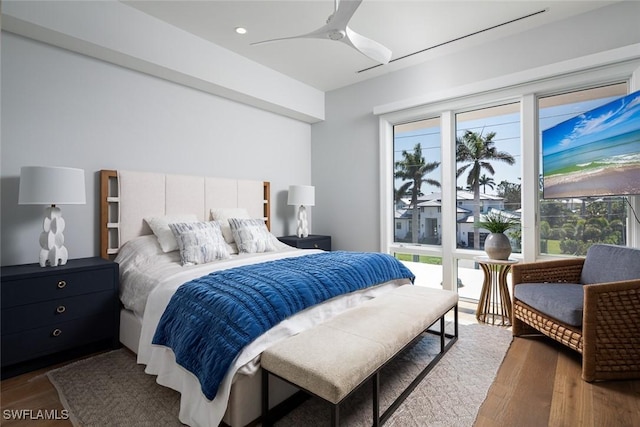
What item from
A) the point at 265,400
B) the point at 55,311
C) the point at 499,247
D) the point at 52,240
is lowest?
the point at 265,400

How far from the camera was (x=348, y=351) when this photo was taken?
148 cm

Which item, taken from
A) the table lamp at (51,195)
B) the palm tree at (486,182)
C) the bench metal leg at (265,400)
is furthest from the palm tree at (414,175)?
the table lamp at (51,195)

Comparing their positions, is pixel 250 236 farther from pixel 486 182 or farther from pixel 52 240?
pixel 486 182

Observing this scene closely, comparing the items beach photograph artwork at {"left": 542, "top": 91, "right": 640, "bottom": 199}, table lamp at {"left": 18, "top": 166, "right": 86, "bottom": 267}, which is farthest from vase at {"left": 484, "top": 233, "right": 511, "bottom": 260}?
table lamp at {"left": 18, "top": 166, "right": 86, "bottom": 267}

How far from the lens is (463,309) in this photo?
3.50 meters

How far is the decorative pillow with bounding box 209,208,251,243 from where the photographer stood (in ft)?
11.1

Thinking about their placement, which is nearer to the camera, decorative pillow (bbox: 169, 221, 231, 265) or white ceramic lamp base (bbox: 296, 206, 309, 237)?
decorative pillow (bbox: 169, 221, 231, 265)

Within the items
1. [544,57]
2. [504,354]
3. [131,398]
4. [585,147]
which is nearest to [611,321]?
[504,354]

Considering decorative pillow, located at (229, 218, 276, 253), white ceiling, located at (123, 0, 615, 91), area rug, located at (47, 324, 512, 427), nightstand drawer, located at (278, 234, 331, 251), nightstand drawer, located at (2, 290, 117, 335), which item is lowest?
area rug, located at (47, 324, 512, 427)

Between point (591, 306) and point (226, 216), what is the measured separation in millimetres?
3239

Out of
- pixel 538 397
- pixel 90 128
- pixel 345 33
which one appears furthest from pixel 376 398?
pixel 90 128

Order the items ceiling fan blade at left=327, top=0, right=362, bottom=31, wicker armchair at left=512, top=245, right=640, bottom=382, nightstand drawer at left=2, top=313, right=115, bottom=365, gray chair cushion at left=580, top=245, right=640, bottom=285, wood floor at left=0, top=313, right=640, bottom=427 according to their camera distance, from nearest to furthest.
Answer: wood floor at left=0, top=313, right=640, bottom=427, ceiling fan blade at left=327, top=0, right=362, bottom=31, wicker armchair at left=512, top=245, right=640, bottom=382, nightstand drawer at left=2, top=313, right=115, bottom=365, gray chair cushion at left=580, top=245, right=640, bottom=285
